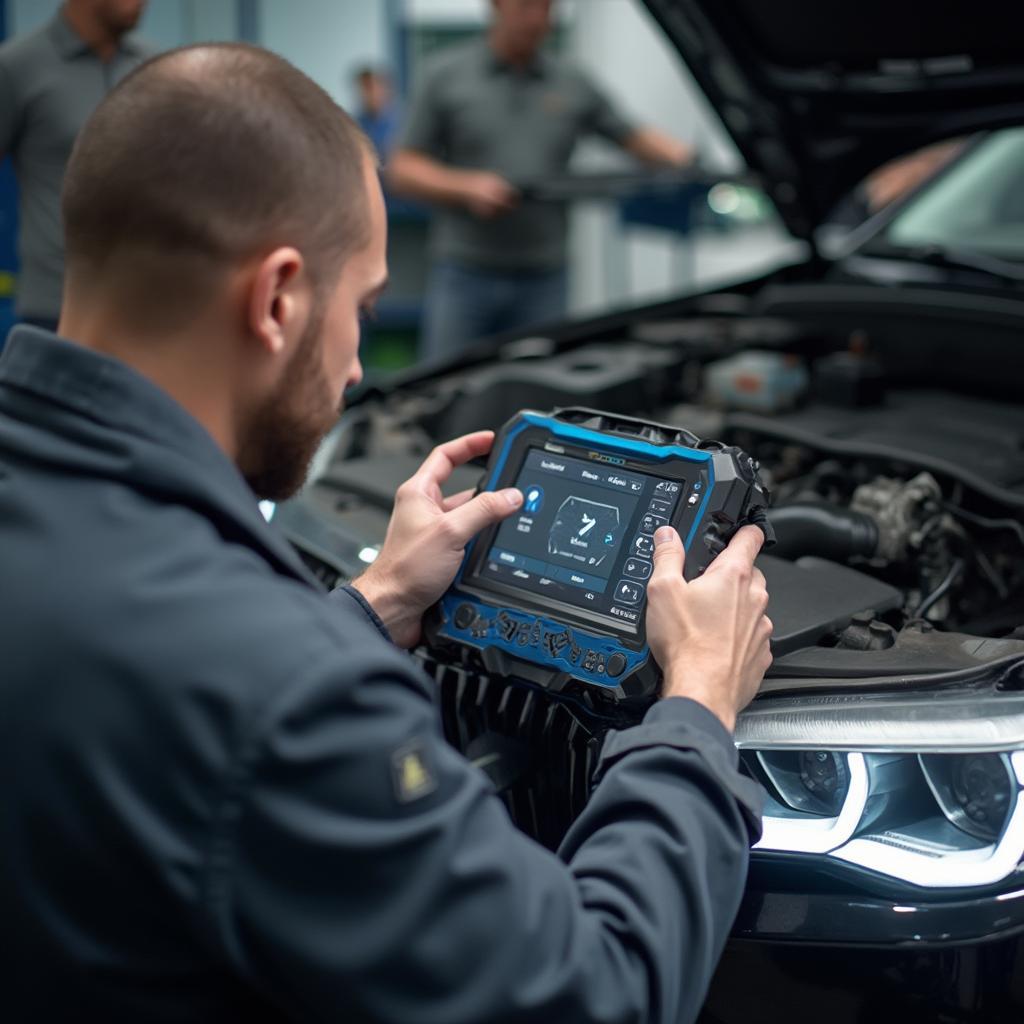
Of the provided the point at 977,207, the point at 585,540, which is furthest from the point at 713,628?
the point at 977,207

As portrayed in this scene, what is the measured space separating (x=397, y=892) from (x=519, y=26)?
3601mm

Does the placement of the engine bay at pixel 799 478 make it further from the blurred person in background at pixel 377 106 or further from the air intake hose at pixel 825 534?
the blurred person in background at pixel 377 106

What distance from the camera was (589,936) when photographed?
915mm

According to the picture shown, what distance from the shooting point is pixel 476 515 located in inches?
57.6

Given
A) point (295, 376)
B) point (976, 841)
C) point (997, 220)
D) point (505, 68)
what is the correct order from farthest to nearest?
point (505, 68)
point (997, 220)
point (976, 841)
point (295, 376)

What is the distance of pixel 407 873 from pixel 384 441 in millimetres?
1476

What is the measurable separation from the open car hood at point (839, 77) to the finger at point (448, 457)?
1.18 metres

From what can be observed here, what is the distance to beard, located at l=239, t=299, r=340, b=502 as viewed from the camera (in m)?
1.04

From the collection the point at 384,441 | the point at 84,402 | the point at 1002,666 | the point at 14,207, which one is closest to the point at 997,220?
the point at 384,441

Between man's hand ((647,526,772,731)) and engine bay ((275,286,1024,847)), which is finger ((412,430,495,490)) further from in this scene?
man's hand ((647,526,772,731))

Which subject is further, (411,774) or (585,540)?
(585,540)

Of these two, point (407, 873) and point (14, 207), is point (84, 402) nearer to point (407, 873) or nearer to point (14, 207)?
point (407, 873)

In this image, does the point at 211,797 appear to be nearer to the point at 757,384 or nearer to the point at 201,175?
the point at 201,175

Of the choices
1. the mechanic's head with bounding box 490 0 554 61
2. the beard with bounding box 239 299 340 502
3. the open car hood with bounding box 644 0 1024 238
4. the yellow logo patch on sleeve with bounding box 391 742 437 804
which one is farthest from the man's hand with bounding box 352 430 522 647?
the mechanic's head with bounding box 490 0 554 61
